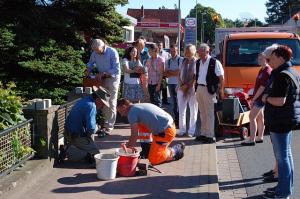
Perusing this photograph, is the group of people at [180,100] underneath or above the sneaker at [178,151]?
above

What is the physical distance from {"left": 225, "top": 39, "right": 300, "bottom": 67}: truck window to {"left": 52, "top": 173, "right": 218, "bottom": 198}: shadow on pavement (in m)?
5.58

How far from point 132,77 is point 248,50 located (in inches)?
141

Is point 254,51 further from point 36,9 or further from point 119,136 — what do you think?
point 36,9

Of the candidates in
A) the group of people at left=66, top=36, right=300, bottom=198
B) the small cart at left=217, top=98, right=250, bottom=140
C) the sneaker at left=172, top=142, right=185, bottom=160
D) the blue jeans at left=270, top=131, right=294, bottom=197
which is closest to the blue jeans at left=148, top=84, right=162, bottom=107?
the group of people at left=66, top=36, right=300, bottom=198

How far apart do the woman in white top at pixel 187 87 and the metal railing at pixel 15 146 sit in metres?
3.88

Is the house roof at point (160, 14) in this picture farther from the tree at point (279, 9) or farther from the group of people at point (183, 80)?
the group of people at point (183, 80)

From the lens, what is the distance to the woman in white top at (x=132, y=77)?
10.3 m

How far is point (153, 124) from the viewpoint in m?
7.29

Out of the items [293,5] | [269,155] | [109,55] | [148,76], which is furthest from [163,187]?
[293,5]

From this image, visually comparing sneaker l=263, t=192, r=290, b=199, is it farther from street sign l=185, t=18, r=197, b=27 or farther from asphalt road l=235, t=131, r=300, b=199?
street sign l=185, t=18, r=197, b=27

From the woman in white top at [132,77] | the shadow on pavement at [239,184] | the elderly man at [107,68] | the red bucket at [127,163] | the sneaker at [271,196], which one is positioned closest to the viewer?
the sneaker at [271,196]

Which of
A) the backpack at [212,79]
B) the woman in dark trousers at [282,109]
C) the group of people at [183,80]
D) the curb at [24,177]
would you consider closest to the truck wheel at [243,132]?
the group of people at [183,80]

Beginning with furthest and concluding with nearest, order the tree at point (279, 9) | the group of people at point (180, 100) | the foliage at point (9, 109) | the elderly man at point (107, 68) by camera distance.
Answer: the tree at point (279, 9) < the elderly man at point (107, 68) < the foliage at point (9, 109) < the group of people at point (180, 100)

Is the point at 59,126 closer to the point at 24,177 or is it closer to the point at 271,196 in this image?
the point at 24,177
